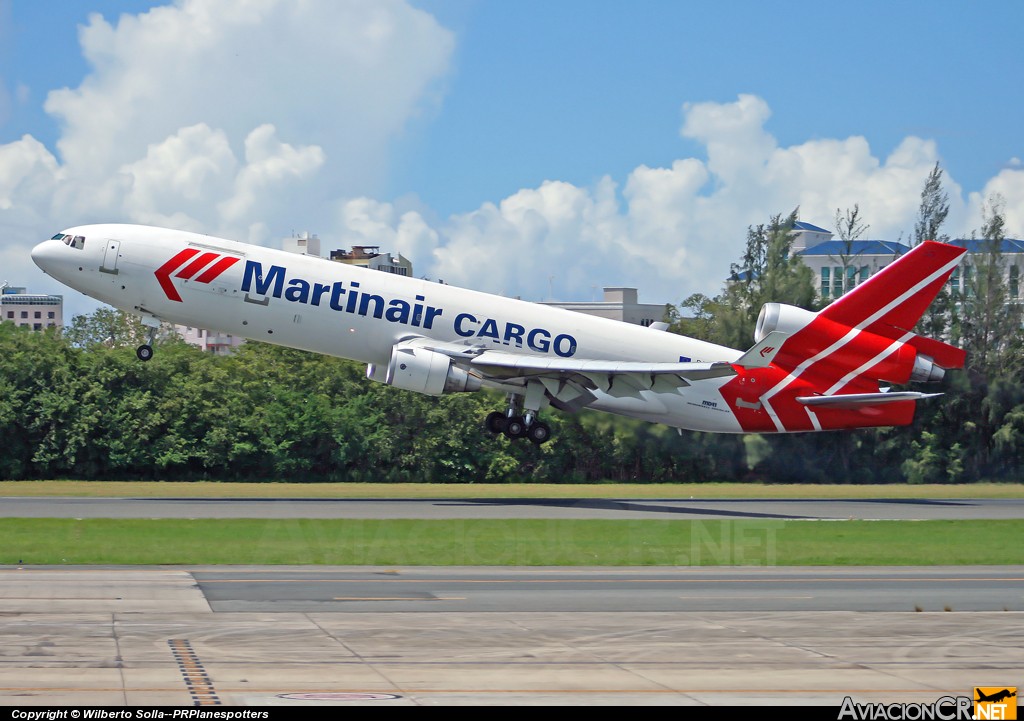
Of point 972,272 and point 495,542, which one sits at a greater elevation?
point 972,272

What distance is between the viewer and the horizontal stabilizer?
43219 millimetres

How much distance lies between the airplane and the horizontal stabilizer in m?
0.06

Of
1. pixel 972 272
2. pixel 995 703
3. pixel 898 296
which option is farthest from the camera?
pixel 972 272

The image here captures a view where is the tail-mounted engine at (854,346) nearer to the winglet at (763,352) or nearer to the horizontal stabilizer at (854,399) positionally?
the horizontal stabilizer at (854,399)

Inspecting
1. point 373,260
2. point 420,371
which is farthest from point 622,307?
point 420,371

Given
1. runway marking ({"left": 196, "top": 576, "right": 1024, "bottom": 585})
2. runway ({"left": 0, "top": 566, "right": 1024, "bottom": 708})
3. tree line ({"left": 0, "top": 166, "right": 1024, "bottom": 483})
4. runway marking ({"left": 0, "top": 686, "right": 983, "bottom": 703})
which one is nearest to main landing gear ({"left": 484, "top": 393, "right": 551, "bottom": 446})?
tree line ({"left": 0, "top": 166, "right": 1024, "bottom": 483})

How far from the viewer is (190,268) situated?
3934 cm

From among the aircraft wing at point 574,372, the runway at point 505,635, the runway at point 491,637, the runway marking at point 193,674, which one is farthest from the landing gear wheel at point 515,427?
the runway marking at point 193,674

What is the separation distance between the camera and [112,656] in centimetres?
1402

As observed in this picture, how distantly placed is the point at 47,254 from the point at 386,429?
68.9 feet

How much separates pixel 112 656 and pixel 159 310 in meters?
27.2

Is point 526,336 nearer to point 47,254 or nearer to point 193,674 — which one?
point 47,254

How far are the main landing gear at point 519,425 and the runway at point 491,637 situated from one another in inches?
733

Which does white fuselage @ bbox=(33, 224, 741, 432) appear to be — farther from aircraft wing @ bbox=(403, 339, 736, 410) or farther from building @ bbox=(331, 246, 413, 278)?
building @ bbox=(331, 246, 413, 278)
